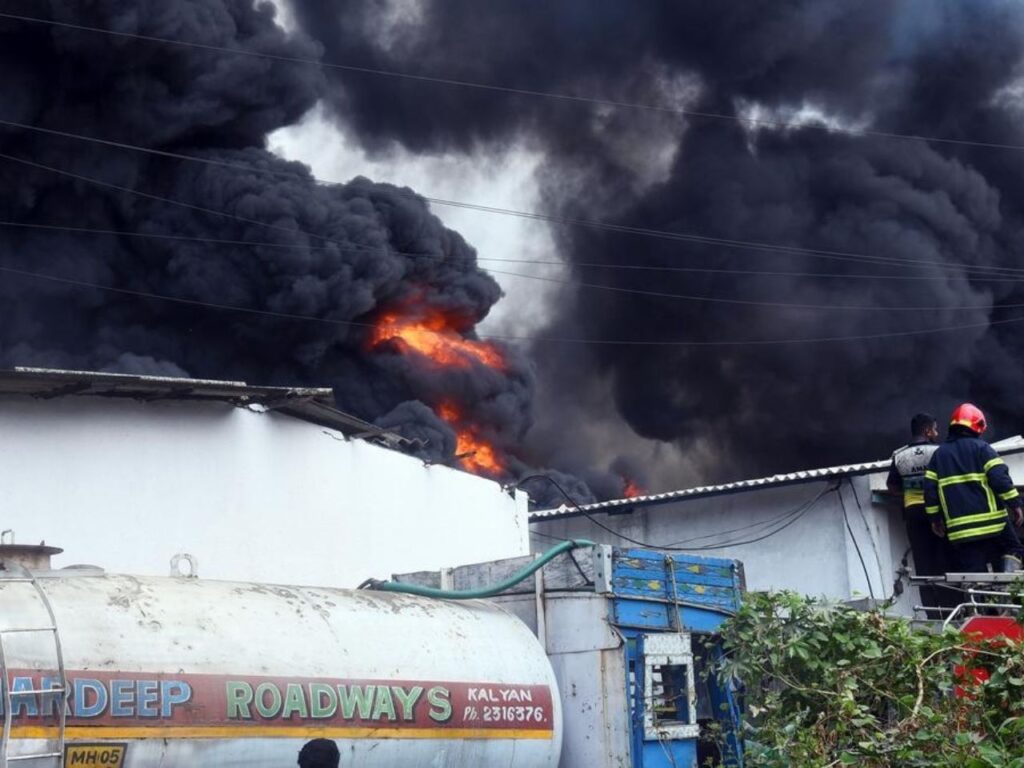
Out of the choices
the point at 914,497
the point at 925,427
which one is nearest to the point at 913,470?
the point at 914,497

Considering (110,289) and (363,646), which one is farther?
(110,289)

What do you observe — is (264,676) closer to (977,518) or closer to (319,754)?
(319,754)

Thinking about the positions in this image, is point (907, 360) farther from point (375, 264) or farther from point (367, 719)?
point (367, 719)

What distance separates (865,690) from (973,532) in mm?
2549

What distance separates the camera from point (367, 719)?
18.7ft

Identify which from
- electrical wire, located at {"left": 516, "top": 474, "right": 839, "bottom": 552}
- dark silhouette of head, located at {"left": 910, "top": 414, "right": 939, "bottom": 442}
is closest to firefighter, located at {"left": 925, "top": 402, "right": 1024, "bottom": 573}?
dark silhouette of head, located at {"left": 910, "top": 414, "right": 939, "bottom": 442}

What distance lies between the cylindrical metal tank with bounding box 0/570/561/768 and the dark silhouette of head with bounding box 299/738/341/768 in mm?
35

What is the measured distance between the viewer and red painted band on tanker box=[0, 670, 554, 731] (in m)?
4.78

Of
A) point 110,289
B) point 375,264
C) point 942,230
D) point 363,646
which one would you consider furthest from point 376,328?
point 363,646

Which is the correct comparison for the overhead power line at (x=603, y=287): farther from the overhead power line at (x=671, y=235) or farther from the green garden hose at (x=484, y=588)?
the green garden hose at (x=484, y=588)

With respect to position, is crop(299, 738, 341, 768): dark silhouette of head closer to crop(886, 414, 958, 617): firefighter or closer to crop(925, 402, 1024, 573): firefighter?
crop(925, 402, 1024, 573): firefighter

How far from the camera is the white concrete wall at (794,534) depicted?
45.2ft

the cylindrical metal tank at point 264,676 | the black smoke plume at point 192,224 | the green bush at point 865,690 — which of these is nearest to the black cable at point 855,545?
the green bush at point 865,690

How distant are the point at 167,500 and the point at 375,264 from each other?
13.6 meters
